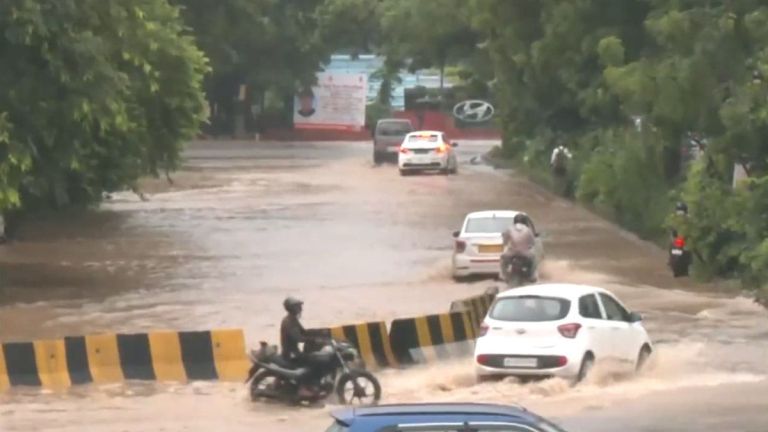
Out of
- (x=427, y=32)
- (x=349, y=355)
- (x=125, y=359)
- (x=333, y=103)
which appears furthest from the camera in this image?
(x=333, y=103)

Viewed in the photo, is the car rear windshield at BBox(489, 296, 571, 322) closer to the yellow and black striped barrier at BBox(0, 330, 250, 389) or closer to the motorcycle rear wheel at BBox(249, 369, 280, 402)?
the motorcycle rear wheel at BBox(249, 369, 280, 402)

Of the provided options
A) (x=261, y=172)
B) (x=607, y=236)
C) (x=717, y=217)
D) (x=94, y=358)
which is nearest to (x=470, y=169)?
(x=261, y=172)

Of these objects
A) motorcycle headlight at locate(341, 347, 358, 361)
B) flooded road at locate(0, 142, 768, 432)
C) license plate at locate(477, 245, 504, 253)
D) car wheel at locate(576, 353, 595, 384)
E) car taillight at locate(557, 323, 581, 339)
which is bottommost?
flooded road at locate(0, 142, 768, 432)

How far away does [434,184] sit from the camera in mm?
57188

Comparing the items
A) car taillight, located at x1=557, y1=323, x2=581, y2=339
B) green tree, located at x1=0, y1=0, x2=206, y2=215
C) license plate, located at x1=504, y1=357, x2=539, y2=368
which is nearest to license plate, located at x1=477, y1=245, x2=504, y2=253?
green tree, located at x1=0, y1=0, x2=206, y2=215

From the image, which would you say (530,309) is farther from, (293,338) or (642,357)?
(293,338)

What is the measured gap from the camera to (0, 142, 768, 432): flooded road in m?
19.1

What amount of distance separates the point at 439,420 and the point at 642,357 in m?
12.6

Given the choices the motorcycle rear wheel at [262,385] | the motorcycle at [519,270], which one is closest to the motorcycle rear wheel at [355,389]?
the motorcycle rear wheel at [262,385]

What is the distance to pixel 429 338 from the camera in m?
23.8

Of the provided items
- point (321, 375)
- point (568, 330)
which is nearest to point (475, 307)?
point (568, 330)

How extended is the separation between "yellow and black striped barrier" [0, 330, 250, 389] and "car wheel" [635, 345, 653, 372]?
198 inches

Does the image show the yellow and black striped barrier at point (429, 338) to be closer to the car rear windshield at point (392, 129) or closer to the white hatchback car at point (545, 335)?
the white hatchback car at point (545, 335)

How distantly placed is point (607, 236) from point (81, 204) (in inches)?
494
